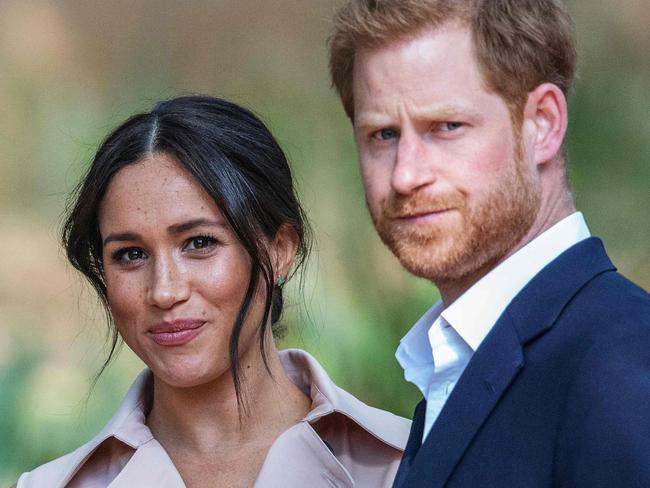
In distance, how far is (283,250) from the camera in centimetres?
257

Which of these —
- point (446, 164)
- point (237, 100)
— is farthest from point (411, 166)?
point (237, 100)

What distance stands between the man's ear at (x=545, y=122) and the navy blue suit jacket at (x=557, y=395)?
0.15 m

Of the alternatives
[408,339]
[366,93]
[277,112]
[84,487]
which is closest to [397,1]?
[366,93]

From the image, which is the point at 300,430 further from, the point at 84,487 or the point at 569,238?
the point at 569,238

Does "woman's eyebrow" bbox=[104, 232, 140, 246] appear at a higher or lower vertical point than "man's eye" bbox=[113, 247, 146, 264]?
higher

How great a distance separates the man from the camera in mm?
1446

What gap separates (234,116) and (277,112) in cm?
157

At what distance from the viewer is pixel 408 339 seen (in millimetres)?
1886

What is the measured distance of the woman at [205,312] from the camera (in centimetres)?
242

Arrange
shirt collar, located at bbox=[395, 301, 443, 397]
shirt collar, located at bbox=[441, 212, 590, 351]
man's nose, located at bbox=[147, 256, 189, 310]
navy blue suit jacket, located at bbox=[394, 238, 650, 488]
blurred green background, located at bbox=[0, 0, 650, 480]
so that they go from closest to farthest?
navy blue suit jacket, located at bbox=[394, 238, 650, 488]
shirt collar, located at bbox=[441, 212, 590, 351]
shirt collar, located at bbox=[395, 301, 443, 397]
man's nose, located at bbox=[147, 256, 189, 310]
blurred green background, located at bbox=[0, 0, 650, 480]

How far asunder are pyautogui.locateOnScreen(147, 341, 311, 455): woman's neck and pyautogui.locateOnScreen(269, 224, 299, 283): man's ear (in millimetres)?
157

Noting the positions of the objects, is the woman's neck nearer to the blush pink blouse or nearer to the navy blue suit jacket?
the blush pink blouse

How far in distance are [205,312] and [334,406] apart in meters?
0.34

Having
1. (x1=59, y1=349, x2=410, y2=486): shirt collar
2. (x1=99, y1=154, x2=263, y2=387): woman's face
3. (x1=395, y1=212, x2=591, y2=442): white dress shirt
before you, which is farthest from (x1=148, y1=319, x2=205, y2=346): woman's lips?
(x1=395, y1=212, x2=591, y2=442): white dress shirt
